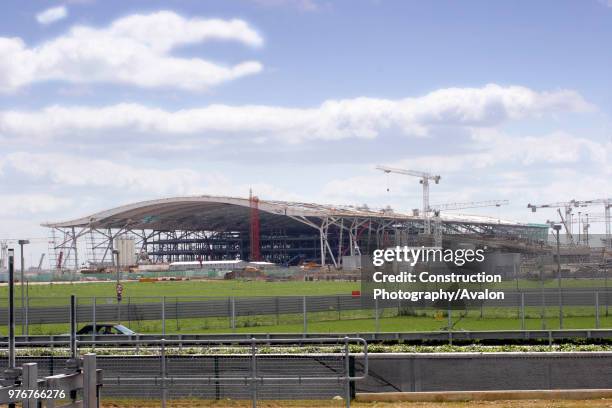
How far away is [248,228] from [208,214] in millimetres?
17742

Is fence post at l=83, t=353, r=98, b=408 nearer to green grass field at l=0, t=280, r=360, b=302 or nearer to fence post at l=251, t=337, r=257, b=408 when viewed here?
fence post at l=251, t=337, r=257, b=408

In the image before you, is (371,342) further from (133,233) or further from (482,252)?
(133,233)

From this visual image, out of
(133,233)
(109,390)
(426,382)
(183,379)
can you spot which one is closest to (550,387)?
(426,382)

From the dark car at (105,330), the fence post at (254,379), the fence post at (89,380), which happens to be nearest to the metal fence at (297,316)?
the dark car at (105,330)

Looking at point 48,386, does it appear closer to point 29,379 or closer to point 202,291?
point 29,379

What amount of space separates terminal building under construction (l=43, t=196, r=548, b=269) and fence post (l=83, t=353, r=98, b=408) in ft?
380

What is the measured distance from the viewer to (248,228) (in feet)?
580

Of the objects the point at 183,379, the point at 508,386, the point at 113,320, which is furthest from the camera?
the point at 113,320

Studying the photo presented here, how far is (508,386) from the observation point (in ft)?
63.5

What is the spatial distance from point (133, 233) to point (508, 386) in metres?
161

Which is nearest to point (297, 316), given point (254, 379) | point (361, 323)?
point (361, 323)

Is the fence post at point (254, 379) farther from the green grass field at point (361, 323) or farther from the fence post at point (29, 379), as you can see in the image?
the green grass field at point (361, 323)

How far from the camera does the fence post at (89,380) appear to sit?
41.4ft

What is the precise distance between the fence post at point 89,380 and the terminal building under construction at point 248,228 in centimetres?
11596
